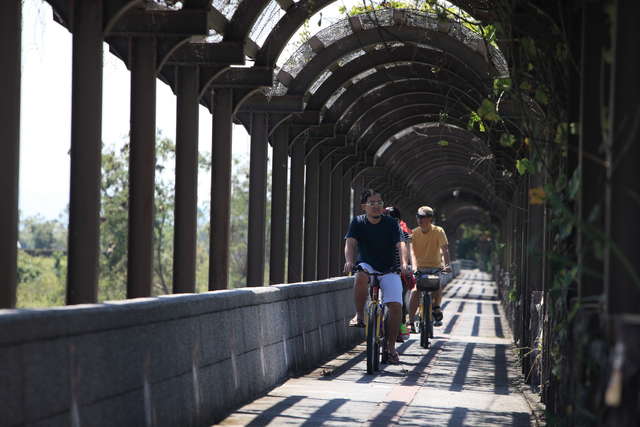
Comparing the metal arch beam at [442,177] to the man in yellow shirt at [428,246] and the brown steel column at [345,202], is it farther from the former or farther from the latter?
the man in yellow shirt at [428,246]

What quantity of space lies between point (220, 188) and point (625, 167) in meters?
12.2

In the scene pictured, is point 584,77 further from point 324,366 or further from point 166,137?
point 166,137

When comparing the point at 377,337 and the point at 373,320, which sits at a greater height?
the point at 373,320

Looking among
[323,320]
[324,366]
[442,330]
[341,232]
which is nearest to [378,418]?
[324,366]

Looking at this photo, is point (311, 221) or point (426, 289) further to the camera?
point (311, 221)

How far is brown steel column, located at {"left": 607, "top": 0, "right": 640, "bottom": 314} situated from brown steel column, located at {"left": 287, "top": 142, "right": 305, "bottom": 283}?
18446 millimetres

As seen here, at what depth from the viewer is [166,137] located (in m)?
80.1

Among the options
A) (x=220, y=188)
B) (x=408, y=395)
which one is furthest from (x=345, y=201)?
(x=408, y=395)

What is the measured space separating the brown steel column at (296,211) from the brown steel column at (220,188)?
6.44 meters

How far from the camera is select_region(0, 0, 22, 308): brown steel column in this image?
9.18 metres

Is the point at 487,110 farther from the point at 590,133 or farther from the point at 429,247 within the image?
the point at 429,247

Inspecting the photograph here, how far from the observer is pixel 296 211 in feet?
78.3

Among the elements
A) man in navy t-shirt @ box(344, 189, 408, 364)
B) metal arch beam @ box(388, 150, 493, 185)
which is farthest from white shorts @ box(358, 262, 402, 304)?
metal arch beam @ box(388, 150, 493, 185)

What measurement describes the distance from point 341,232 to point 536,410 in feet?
72.6
